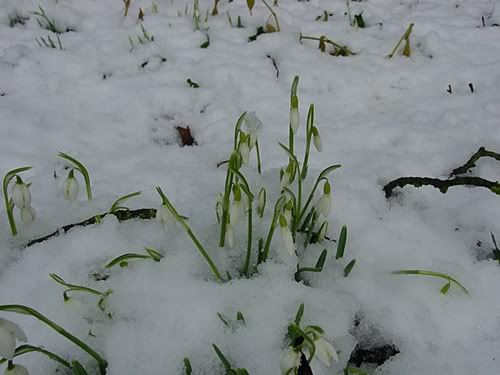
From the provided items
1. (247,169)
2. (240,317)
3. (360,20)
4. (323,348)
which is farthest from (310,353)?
(360,20)

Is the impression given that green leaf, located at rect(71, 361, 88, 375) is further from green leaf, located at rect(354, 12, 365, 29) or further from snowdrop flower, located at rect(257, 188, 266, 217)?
green leaf, located at rect(354, 12, 365, 29)

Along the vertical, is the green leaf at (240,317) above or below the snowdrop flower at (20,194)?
below

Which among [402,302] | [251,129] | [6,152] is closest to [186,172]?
[251,129]

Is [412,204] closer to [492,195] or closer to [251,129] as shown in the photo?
[492,195]

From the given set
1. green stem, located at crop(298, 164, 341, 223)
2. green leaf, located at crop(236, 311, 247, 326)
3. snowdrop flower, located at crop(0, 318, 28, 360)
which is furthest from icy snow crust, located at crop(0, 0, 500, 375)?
snowdrop flower, located at crop(0, 318, 28, 360)

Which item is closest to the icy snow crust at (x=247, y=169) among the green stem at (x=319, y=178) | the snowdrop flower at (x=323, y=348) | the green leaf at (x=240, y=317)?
the green leaf at (x=240, y=317)

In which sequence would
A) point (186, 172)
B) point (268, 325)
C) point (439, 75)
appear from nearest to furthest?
point (268, 325) < point (186, 172) < point (439, 75)

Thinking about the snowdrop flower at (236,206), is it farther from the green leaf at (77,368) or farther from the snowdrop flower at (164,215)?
the green leaf at (77,368)

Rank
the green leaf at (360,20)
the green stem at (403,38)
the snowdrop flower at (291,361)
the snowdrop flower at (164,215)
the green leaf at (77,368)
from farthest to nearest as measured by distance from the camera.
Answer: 1. the green leaf at (360,20)
2. the green stem at (403,38)
3. the snowdrop flower at (164,215)
4. the green leaf at (77,368)
5. the snowdrop flower at (291,361)
